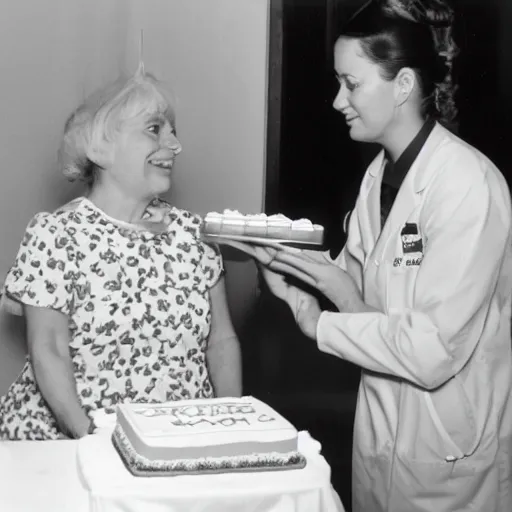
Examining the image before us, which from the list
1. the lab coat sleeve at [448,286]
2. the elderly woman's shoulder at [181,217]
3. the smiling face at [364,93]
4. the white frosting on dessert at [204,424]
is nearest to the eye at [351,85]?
the smiling face at [364,93]

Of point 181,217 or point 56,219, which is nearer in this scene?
point 56,219

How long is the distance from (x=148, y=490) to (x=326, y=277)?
85 cm

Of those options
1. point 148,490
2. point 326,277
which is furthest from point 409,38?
point 148,490

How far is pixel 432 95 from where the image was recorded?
1.91 metres

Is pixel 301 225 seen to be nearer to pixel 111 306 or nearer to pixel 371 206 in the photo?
pixel 371 206

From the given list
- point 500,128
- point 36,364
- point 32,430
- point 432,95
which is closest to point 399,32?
point 432,95

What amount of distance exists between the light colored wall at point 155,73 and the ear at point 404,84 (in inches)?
24.8

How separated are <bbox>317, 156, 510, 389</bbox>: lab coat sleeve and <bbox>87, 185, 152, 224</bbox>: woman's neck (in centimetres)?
61

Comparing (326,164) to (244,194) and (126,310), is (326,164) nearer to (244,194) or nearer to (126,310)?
(244,194)

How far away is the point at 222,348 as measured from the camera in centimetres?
212

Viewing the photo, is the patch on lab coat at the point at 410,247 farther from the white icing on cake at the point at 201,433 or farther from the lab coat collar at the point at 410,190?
the white icing on cake at the point at 201,433

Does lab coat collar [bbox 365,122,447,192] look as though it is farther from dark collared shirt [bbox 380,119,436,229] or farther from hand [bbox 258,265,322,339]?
hand [bbox 258,265,322,339]

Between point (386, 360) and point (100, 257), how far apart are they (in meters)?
0.69

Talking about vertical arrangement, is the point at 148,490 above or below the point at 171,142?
below
